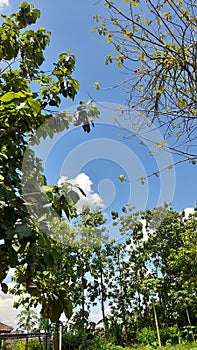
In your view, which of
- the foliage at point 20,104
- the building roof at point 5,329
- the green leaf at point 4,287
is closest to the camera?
the foliage at point 20,104

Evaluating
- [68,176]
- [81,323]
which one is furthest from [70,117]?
[81,323]

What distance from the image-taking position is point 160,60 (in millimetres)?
1739

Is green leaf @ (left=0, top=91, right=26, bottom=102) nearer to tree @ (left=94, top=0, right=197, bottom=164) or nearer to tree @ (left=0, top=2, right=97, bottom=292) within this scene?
tree @ (left=0, top=2, right=97, bottom=292)

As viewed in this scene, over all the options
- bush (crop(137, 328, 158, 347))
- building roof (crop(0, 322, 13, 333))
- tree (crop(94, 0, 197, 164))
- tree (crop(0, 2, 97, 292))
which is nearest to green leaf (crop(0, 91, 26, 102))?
tree (crop(0, 2, 97, 292))

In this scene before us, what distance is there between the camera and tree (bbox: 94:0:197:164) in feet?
5.40

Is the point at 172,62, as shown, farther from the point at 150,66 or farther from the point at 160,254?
the point at 160,254

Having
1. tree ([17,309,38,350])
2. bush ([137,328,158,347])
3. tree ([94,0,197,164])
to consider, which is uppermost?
tree ([94,0,197,164])

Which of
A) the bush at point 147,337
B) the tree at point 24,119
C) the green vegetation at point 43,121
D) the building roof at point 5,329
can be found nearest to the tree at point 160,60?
the green vegetation at point 43,121

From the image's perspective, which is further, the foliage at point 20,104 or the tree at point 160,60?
the tree at point 160,60

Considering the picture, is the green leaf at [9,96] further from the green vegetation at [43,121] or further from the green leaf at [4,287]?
the green leaf at [4,287]

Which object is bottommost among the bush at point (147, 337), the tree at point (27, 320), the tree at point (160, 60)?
the bush at point (147, 337)

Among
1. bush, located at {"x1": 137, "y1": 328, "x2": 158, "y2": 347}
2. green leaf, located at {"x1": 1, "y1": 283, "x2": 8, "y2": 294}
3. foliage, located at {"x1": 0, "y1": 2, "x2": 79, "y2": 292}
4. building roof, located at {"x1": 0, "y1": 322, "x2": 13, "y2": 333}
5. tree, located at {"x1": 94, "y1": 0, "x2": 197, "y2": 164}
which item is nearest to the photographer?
foliage, located at {"x1": 0, "y1": 2, "x2": 79, "y2": 292}

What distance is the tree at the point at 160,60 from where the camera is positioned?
5.40ft

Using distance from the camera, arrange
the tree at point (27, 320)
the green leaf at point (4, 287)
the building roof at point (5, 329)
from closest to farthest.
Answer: the green leaf at point (4, 287) → the tree at point (27, 320) → the building roof at point (5, 329)
